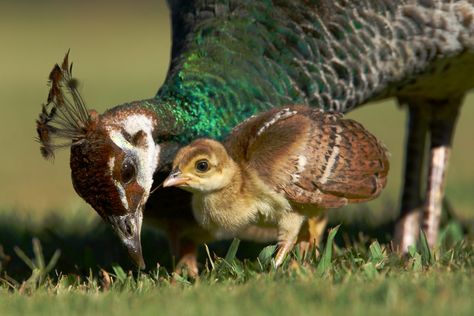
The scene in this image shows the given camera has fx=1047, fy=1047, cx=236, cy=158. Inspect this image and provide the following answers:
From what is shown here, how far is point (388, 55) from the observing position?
5.02 meters

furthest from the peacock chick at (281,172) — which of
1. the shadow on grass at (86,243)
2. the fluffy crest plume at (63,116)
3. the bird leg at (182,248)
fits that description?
the shadow on grass at (86,243)

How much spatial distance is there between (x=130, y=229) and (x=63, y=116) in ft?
1.72

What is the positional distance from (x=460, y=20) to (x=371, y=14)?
0.44 metres

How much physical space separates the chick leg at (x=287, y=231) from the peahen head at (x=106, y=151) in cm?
56

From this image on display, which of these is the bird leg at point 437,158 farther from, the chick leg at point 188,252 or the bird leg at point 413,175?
the chick leg at point 188,252

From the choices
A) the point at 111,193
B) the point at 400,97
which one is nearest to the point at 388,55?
the point at 400,97

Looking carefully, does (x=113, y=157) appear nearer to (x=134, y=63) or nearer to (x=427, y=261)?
(x=427, y=261)

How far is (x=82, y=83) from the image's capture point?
15.0ft

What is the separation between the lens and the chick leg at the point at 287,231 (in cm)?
414

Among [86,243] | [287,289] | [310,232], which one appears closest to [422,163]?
[310,232]

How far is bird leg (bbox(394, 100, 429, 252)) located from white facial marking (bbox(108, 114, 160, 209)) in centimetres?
205

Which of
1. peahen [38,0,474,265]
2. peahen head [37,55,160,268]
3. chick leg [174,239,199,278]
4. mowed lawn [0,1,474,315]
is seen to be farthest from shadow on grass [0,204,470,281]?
peahen head [37,55,160,268]

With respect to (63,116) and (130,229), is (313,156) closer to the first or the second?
(130,229)

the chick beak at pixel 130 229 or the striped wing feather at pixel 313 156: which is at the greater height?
the striped wing feather at pixel 313 156
